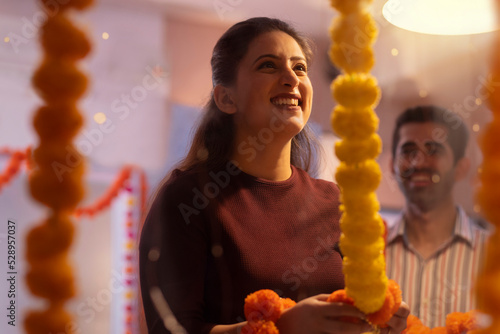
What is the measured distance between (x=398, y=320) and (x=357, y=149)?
18 cm

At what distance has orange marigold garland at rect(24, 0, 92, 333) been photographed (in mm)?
349

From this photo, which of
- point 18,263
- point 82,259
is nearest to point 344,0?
point 18,263

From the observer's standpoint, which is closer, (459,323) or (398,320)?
(398,320)

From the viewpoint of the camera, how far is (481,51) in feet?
2.46

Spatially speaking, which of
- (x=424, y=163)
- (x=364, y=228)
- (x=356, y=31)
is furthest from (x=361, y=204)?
(x=424, y=163)

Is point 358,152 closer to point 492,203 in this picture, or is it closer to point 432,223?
point 492,203

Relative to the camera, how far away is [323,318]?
423 millimetres

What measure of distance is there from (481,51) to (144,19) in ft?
1.66

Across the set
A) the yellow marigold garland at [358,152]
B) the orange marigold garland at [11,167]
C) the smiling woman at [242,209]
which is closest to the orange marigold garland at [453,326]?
the smiling woman at [242,209]

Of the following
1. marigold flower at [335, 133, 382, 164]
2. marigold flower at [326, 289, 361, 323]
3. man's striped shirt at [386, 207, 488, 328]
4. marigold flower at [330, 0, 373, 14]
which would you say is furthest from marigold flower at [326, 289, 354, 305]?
man's striped shirt at [386, 207, 488, 328]

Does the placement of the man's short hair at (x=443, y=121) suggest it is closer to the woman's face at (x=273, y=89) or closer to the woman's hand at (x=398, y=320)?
the woman's face at (x=273, y=89)

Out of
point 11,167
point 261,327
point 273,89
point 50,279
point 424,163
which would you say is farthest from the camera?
point 424,163

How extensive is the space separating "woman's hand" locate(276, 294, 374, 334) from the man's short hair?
431 mm

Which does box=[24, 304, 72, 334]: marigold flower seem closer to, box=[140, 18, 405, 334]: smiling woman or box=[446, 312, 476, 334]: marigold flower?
box=[140, 18, 405, 334]: smiling woman
